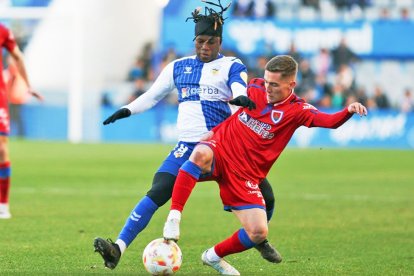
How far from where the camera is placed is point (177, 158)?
26.7 feet

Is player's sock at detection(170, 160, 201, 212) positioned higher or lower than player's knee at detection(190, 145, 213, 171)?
lower

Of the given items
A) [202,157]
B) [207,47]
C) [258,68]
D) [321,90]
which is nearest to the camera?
[202,157]

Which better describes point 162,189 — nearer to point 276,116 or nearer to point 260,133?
Answer: point 260,133

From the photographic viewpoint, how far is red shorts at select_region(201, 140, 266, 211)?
25.4 ft

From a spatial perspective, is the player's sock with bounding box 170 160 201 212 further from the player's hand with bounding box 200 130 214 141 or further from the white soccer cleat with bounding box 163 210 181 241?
the player's hand with bounding box 200 130 214 141

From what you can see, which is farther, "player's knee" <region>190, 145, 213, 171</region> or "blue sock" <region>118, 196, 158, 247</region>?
"blue sock" <region>118, 196, 158, 247</region>

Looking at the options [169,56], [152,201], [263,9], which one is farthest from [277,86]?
[263,9]

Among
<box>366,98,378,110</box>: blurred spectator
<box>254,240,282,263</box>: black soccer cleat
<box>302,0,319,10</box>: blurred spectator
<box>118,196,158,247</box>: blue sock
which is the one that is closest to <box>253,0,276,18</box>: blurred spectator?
<box>302,0,319,10</box>: blurred spectator

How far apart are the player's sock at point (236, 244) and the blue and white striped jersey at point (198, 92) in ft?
3.02

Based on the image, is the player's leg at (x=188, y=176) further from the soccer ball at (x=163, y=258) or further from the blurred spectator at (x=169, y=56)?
the blurred spectator at (x=169, y=56)

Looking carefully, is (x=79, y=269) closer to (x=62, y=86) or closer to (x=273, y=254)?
(x=273, y=254)

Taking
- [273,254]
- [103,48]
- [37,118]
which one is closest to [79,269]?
[273,254]

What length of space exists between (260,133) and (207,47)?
944 mm

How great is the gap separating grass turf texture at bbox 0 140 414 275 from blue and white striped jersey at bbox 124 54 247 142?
3.92ft
